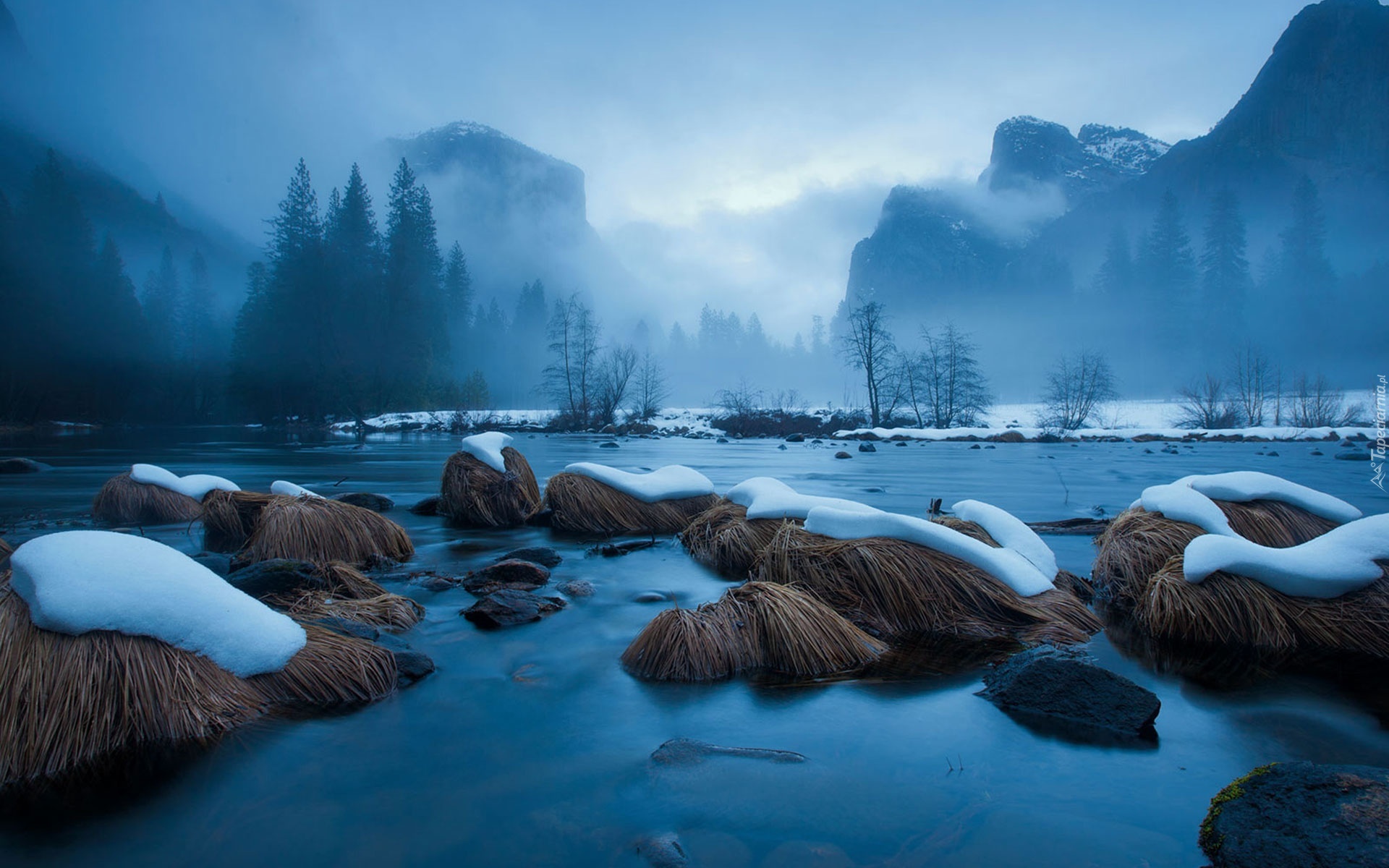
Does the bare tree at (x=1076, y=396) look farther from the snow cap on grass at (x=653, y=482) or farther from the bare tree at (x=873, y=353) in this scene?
the snow cap on grass at (x=653, y=482)

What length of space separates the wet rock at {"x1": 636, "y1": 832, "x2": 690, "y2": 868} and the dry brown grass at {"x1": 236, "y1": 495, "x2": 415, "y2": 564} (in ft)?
18.2

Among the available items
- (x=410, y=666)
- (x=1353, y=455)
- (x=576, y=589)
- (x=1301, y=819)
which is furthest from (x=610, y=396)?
(x=1301, y=819)

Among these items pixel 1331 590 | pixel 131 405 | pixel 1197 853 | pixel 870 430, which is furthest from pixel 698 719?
pixel 131 405

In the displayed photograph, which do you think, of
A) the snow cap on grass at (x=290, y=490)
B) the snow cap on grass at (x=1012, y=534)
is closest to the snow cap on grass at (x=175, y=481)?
the snow cap on grass at (x=290, y=490)

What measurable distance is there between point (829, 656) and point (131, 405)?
230 feet

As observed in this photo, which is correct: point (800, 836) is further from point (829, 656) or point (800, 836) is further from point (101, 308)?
point (101, 308)

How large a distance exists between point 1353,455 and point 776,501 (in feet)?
88.6

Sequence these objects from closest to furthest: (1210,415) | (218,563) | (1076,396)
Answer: (218,563), (1210,415), (1076,396)

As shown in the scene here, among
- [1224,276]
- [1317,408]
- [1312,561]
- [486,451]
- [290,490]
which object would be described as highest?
[1224,276]

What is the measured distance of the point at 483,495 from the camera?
1030 cm

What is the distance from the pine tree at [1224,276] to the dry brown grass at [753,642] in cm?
11149

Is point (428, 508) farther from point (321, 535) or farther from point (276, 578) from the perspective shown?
point (276, 578)

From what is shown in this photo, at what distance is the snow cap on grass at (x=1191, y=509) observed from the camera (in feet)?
18.9

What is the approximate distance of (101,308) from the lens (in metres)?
57.1
